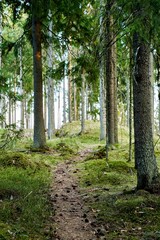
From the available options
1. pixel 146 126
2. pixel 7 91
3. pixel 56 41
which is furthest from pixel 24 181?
pixel 56 41

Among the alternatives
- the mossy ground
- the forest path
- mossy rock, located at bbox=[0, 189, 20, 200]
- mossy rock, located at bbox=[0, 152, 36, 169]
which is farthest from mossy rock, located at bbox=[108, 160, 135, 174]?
mossy rock, located at bbox=[0, 189, 20, 200]

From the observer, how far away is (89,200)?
723 centimetres

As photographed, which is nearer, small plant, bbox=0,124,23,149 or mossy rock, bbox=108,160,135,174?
small plant, bbox=0,124,23,149

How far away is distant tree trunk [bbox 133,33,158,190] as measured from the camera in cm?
706

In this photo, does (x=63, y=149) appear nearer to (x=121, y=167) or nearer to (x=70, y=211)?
(x=121, y=167)

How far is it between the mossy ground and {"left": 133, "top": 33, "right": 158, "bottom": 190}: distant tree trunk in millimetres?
491

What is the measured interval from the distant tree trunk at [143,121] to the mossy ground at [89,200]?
0.49 metres

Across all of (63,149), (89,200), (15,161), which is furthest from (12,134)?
(63,149)

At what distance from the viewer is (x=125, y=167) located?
1022 cm

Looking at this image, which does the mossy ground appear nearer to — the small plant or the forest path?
the forest path

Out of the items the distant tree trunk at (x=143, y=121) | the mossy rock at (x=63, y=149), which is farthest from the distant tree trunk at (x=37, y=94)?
the distant tree trunk at (x=143, y=121)

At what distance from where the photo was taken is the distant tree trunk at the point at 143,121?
7062mm

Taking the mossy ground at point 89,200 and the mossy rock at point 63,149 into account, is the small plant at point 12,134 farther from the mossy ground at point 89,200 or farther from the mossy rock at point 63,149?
the mossy rock at point 63,149

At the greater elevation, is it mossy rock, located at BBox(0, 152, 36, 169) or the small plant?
the small plant
